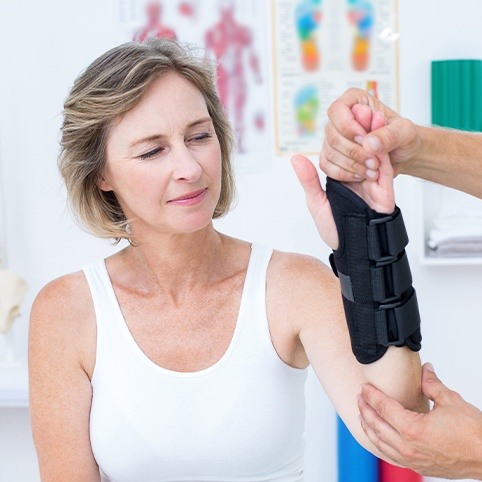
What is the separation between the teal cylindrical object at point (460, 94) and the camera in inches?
105

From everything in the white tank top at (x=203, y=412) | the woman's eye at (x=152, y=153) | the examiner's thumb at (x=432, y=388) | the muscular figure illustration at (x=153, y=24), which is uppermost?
the muscular figure illustration at (x=153, y=24)

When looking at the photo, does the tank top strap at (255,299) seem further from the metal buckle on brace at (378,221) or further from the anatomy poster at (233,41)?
the anatomy poster at (233,41)

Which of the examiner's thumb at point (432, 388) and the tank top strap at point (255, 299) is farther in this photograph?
the tank top strap at point (255, 299)

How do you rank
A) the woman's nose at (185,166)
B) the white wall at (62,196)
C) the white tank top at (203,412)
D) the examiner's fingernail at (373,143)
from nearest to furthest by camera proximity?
1. the examiner's fingernail at (373,143)
2. the woman's nose at (185,166)
3. the white tank top at (203,412)
4. the white wall at (62,196)

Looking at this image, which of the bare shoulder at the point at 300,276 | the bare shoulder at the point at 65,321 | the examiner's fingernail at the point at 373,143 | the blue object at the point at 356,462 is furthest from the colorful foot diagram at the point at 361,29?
the examiner's fingernail at the point at 373,143

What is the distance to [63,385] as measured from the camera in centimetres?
168

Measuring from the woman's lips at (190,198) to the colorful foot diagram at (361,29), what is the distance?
1.42 metres

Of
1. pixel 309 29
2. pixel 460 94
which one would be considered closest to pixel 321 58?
pixel 309 29

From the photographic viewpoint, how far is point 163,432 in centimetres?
166

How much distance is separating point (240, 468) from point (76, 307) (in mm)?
411

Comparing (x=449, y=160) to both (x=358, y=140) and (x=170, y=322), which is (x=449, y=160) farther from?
(x=170, y=322)

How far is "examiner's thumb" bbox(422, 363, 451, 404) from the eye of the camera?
1.43m

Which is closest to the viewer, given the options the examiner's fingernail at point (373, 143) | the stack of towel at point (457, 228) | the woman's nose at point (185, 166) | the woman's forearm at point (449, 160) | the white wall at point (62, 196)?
the examiner's fingernail at point (373, 143)

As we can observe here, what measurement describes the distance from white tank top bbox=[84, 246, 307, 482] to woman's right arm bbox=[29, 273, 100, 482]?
1.0 inches
